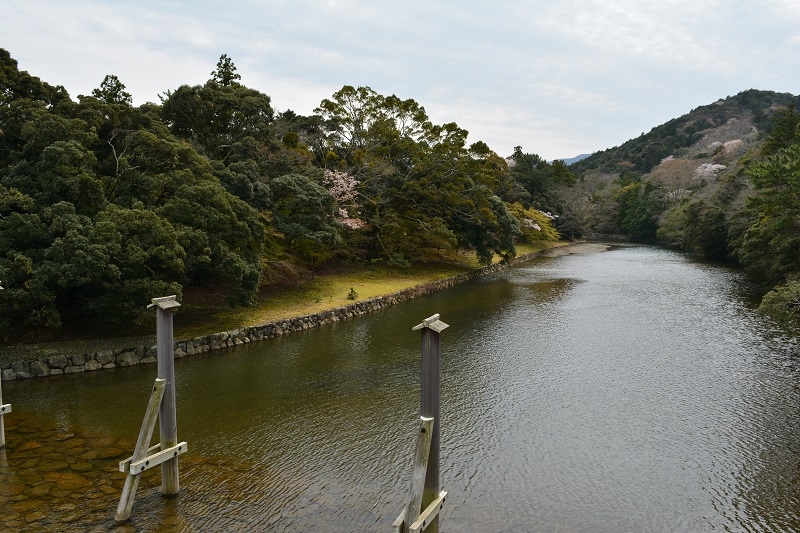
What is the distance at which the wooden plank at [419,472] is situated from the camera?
5340mm

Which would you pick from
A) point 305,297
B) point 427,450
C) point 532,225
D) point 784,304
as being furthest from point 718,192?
point 427,450

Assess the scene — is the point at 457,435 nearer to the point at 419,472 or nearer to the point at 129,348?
the point at 419,472

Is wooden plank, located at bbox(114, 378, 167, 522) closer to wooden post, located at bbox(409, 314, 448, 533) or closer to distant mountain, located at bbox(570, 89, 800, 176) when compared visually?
wooden post, located at bbox(409, 314, 448, 533)

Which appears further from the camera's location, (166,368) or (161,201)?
(161,201)

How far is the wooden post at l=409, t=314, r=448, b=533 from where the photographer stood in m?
5.44

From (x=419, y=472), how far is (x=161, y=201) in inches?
545

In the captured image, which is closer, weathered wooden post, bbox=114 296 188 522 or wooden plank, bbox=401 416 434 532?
wooden plank, bbox=401 416 434 532

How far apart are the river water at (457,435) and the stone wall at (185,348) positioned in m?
0.32

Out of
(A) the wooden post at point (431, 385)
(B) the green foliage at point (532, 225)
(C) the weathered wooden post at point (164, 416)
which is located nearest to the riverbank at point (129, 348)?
(C) the weathered wooden post at point (164, 416)

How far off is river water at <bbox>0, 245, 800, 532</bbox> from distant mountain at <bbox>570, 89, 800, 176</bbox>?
90.5m

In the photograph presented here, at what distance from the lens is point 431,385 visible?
5.51 meters

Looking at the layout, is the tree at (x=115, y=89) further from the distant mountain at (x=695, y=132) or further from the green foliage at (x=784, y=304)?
the distant mountain at (x=695, y=132)

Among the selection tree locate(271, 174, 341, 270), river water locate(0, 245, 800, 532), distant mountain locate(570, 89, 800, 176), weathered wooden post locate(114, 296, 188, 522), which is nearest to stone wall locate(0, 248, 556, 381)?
river water locate(0, 245, 800, 532)

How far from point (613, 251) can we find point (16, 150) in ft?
157
